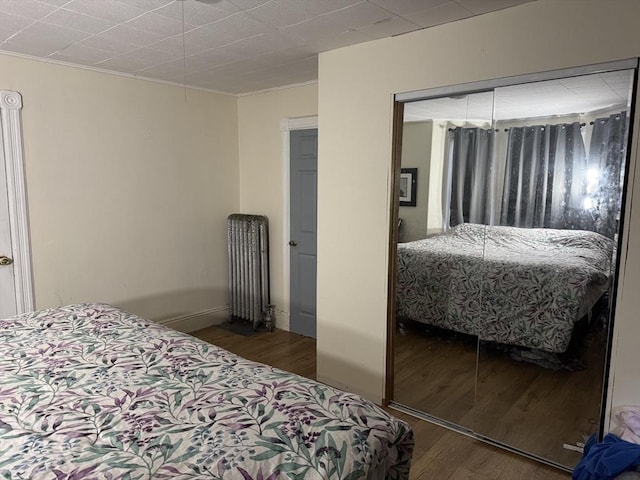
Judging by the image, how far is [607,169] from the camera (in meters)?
2.07

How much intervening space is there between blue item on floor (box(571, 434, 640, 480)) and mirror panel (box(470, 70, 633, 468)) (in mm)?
330

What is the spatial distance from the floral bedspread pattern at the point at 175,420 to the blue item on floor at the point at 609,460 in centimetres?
87

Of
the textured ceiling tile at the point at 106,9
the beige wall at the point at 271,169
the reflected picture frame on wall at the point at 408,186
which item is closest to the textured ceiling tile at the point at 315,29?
the textured ceiling tile at the point at 106,9

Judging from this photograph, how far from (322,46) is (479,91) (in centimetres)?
105

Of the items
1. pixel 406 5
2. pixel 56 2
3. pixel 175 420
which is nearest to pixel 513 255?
pixel 406 5

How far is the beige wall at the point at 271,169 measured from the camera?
430 cm

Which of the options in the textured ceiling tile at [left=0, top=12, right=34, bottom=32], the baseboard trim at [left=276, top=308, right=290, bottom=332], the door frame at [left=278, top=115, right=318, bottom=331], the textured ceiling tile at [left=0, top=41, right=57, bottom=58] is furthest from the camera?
the baseboard trim at [left=276, top=308, right=290, bottom=332]

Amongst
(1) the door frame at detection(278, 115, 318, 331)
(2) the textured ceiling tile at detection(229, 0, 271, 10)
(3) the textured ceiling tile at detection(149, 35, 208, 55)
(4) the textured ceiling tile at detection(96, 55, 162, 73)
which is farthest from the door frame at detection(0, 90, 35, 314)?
(1) the door frame at detection(278, 115, 318, 331)

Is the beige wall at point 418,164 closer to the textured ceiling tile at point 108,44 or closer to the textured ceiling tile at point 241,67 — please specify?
the textured ceiling tile at point 241,67

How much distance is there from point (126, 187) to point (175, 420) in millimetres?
2827

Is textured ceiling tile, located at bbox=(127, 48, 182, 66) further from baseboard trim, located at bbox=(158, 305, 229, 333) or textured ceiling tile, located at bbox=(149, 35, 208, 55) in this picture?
baseboard trim, located at bbox=(158, 305, 229, 333)

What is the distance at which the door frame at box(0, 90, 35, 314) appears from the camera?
10.2 ft

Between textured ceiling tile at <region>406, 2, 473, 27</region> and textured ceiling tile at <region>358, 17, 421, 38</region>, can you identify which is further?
textured ceiling tile at <region>358, 17, 421, 38</region>

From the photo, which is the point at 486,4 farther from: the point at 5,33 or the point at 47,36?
the point at 5,33
